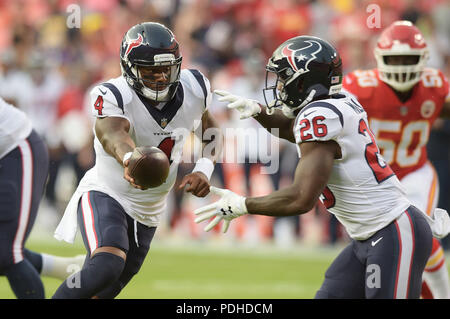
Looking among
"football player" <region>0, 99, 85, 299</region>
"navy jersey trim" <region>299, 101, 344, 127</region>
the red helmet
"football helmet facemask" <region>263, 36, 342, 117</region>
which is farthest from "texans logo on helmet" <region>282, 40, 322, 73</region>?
"football player" <region>0, 99, 85, 299</region>

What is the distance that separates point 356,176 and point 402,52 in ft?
6.05

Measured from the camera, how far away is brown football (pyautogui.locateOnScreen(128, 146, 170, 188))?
12.9 feet

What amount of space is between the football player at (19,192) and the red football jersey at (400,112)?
212 centimetres

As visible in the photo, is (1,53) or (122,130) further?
(1,53)

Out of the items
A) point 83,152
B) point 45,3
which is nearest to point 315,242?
point 83,152

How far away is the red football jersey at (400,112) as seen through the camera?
5.59 m

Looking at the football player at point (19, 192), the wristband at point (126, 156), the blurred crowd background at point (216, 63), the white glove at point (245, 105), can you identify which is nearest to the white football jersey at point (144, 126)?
the white glove at point (245, 105)

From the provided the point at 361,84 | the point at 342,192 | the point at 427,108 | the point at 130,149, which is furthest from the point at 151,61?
the point at 427,108

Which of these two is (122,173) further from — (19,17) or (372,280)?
(19,17)

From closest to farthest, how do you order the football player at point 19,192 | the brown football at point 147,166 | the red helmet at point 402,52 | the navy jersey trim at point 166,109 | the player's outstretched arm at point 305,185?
the player's outstretched arm at point 305,185 < the brown football at point 147,166 < the navy jersey trim at point 166,109 < the football player at point 19,192 < the red helmet at point 402,52

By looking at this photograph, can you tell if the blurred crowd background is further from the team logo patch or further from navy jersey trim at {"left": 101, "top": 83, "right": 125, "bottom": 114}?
navy jersey trim at {"left": 101, "top": 83, "right": 125, "bottom": 114}

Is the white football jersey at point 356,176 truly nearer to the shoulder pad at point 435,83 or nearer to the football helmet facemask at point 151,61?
the football helmet facemask at point 151,61

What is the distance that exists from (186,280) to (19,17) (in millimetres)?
6130

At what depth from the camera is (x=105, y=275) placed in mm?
4051
